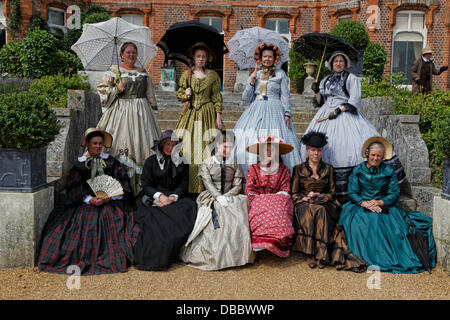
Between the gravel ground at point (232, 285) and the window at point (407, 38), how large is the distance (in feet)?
37.8

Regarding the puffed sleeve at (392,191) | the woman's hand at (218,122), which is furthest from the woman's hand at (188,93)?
the puffed sleeve at (392,191)

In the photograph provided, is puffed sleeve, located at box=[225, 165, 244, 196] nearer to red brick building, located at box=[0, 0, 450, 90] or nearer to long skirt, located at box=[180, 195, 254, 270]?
long skirt, located at box=[180, 195, 254, 270]

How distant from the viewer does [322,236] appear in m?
3.60

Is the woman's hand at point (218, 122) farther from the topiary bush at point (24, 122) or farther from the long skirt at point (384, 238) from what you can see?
the topiary bush at point (24, 122)

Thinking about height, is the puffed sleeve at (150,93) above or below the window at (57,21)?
below

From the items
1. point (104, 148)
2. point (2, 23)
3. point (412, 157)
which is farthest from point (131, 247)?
point (2, 23)

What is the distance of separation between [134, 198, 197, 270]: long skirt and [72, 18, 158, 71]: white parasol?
195 cm

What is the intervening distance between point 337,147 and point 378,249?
1.32 meters

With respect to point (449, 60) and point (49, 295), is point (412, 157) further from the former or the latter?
point (449, 60)

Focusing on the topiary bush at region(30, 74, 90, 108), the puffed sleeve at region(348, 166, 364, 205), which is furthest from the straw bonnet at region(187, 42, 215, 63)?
the puffed sleeve at region(348, 166, 364, 205)

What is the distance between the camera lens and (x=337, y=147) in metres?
4.42

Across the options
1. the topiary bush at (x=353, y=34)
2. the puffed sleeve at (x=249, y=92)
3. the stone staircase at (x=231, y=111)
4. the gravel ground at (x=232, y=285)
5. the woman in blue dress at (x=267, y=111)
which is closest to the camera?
the gravel ground at (x=232, y=285)

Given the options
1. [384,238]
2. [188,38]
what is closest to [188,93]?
[188,38]

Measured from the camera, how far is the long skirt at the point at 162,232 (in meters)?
3.39
